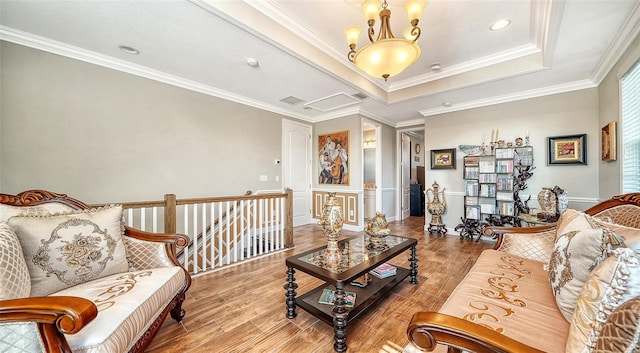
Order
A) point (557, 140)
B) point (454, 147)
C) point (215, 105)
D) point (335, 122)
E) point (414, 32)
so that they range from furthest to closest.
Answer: point (335, 122) → point (454, 147) → point (215, 105) → point (557, 140) → point (414, 32)

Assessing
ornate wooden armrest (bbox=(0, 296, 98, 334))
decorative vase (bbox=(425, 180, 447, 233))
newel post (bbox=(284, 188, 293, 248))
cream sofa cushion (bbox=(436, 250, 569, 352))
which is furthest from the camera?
decorative vase (bbox=(425, 180, 447, 233))

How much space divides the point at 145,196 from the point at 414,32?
148 inches

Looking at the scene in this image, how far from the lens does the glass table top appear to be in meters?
1.64

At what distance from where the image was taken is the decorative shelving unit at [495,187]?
353 cm

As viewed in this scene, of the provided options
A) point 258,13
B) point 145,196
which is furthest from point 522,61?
point 145,196

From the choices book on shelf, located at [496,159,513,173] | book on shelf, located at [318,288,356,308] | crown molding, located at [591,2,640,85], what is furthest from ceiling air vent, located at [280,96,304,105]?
crown molding, located at [591,2,640,85]

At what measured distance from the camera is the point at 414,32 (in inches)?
72.2

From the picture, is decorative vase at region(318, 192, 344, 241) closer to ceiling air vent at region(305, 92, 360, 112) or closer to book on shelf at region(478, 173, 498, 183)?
ceiling air vent at region(305, 92, 360, 112)

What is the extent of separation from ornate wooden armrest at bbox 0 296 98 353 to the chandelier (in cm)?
225

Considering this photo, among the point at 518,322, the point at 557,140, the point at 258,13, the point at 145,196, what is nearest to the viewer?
the point at 518,322

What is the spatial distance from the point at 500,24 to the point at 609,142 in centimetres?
190

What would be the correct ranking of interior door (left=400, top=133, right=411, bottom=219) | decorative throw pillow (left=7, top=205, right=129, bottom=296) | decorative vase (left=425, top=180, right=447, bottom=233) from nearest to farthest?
decorative throw pillow (left=7, top=205, right=129, bottom=296), decorative vase (left=425, top=180, right=447, bottom=233), interior door (left=400, top=133, right=411, bottom=219)

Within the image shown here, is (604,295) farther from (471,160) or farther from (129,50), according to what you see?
(129,50)

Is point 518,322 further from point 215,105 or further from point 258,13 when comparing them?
point 215,105
